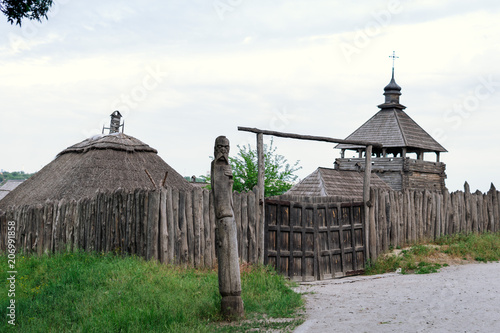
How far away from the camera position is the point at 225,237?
722cm

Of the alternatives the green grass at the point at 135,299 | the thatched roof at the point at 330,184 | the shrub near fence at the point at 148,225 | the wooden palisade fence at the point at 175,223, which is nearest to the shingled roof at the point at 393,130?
the thatched roof at the point at 330,184

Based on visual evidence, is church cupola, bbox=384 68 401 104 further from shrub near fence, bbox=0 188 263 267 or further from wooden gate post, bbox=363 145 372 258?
shrub near fence, bbox=0 188 263 267

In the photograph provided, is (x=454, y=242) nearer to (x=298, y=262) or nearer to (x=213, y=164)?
(x=298, y=262)

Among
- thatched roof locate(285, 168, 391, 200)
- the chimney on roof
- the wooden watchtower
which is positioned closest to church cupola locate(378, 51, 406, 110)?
the wooden watchtower

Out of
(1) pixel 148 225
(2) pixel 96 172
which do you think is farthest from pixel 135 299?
(2) pixel 96 172

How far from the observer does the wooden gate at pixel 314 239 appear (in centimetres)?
1144

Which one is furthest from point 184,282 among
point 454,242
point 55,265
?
point 454,242

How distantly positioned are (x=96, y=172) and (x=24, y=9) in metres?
7.59

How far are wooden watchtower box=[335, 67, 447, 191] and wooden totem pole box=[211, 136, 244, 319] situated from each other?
2578 centimetres

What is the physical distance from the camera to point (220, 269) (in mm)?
7207

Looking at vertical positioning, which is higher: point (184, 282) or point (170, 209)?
point (170, 209)

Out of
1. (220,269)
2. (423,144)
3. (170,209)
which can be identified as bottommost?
(220,269)

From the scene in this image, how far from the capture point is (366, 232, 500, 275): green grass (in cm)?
1220

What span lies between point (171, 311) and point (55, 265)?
487 centimetres
